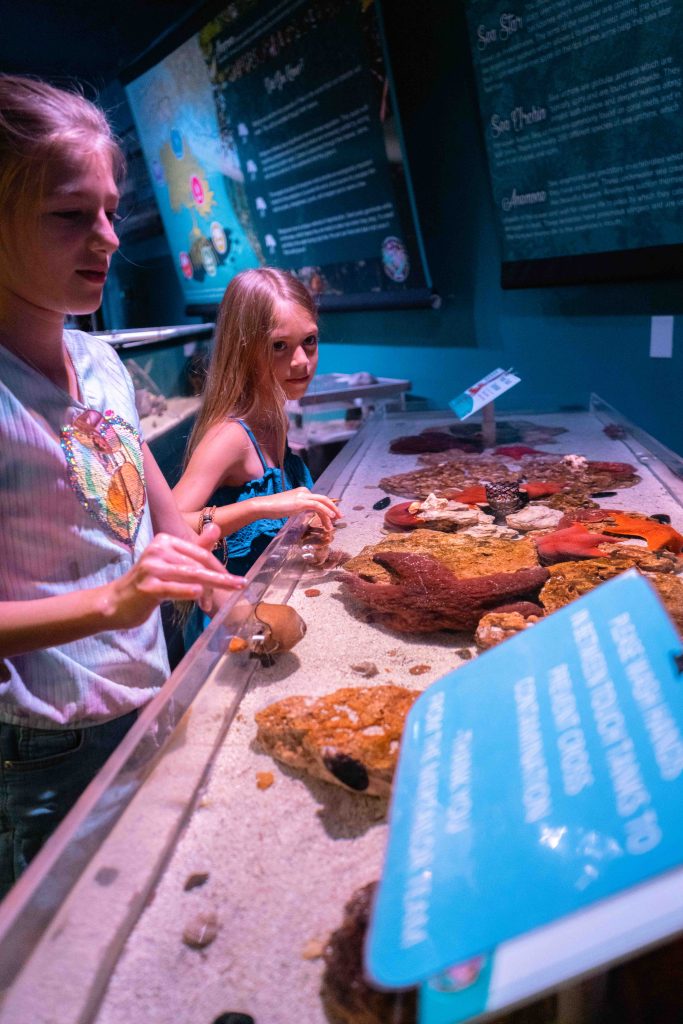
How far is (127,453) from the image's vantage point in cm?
112

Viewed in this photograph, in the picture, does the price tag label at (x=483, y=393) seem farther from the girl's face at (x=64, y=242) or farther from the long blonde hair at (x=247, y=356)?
the girl's face at (x=64, y=242)

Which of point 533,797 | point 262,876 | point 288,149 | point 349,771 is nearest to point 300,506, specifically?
point 349,771

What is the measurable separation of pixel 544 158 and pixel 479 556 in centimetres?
205

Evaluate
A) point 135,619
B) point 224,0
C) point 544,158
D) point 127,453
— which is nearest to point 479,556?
point 127,453

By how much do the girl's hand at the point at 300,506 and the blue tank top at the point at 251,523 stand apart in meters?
0.20

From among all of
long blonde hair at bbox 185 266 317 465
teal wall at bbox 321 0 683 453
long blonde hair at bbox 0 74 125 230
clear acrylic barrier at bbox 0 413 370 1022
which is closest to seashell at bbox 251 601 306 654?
clear acrylic barrier at bbox 0 413 370 1022

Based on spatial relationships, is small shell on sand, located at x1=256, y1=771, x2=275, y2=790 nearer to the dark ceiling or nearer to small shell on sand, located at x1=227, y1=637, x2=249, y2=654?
small shell on sand, located at x1=227, y1=637, x2=249, y2=654

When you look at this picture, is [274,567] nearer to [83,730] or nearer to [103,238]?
[83,730]

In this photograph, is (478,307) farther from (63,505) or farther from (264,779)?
(264,779)

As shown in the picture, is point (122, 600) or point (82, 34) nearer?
point (122, 600)

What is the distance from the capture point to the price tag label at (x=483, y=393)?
2.12 metres

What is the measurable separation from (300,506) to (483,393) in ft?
2.89

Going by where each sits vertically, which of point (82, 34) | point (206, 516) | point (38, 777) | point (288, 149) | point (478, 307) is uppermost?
point (82, 34)

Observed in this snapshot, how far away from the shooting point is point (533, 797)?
527 mm
